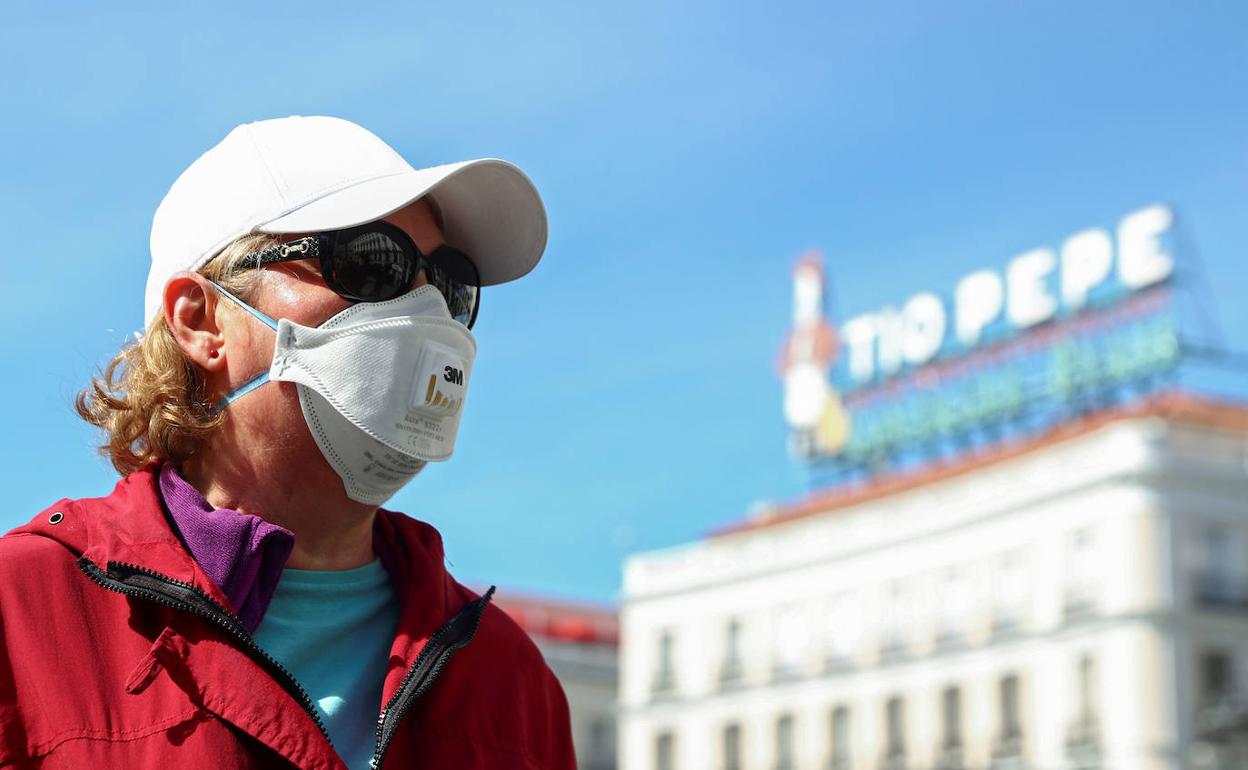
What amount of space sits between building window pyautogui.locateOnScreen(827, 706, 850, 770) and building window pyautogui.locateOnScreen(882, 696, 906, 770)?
1644 mm

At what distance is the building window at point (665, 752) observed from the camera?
66062 mm

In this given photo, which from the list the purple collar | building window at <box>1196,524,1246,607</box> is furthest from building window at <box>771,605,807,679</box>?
the purple collar

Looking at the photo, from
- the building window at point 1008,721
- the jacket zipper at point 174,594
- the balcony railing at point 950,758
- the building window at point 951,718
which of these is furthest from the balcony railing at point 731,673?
the jacket zipper at point 174,594

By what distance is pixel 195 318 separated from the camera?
300cm

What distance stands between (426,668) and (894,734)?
186 ft

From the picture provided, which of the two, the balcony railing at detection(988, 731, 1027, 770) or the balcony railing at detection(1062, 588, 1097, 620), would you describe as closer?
the balcony railing at detection(1062, 588, 1097, 620)

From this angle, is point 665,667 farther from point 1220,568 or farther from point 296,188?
point 296,188

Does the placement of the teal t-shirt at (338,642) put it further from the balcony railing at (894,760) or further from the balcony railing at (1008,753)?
the balcony railing at (894,760)

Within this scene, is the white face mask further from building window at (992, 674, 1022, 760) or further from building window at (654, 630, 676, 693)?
building window at (654, 630, 676, 693)

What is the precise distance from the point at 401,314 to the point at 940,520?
55.9 metres

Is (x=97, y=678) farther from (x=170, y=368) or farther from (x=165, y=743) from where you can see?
(x=170, y=368)

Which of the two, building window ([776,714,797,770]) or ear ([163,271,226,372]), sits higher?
building window ([776,714,797,770])

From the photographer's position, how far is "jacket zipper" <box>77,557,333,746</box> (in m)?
2.64

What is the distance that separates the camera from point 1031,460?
55.5 m
